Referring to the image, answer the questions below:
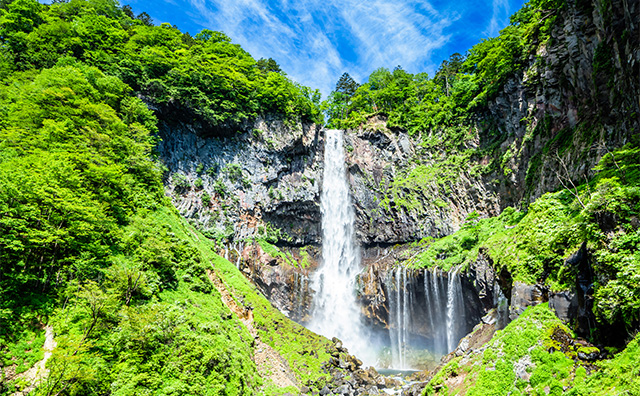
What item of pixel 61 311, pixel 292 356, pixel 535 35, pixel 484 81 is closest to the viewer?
pixel 61 311

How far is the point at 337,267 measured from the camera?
36.1 m

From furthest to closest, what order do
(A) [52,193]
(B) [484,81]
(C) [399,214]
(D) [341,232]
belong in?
(D) [341,232] → (C) [399,214] → (B) [484,81] → (A) [52,193]

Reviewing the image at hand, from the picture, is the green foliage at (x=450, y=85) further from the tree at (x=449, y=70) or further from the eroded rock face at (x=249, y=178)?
the eroded rock face at (x=249, y=178)

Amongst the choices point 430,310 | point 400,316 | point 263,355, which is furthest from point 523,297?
point 400,316

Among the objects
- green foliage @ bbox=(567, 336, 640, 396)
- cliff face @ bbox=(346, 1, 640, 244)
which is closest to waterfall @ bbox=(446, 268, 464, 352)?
cliff face @ bbox=(346, 1, 640, 244)

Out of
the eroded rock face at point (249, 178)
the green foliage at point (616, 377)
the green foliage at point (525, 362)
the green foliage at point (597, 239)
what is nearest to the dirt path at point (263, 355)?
the green foliage at point (525, 362)

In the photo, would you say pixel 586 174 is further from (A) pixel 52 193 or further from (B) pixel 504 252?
(A) pixel 52 193

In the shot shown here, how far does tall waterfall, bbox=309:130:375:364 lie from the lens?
106 feet

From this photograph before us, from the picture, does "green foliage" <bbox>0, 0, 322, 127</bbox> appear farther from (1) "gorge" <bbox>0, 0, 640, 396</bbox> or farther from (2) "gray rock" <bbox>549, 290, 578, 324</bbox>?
(2) "gray rock" <bbox>549, 290, 578, 324</bbox>

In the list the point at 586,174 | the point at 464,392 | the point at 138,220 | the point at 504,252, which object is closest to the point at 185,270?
the point at 138,220

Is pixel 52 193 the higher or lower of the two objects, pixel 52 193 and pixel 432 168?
the lower

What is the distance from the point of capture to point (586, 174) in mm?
14227

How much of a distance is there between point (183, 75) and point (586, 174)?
108 feet

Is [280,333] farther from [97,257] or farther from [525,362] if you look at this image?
[525,362]
